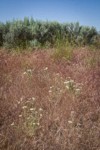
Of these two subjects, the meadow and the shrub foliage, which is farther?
the shrub foliage

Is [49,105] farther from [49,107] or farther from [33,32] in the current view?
[33,32]

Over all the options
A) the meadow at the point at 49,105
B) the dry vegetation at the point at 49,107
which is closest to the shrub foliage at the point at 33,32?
the meadow at the point at 49,105

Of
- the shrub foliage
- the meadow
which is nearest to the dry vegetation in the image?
the meadow

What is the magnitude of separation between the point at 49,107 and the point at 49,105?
75 mm

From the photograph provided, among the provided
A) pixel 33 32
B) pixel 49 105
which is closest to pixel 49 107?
pixel 49 105

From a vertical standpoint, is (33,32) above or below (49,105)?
below

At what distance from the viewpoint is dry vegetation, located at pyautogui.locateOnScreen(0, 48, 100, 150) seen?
374cm

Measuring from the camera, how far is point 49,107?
4.78 meters

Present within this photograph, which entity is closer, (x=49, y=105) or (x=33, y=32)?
(x=49, y=105)

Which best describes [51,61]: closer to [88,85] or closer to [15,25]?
[88,85]

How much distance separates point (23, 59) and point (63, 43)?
1.66 m

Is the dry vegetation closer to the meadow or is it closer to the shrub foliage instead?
the meadow

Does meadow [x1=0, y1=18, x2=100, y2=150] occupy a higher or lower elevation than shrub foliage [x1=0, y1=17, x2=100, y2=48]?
higher

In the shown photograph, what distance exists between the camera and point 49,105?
4.85 metres
